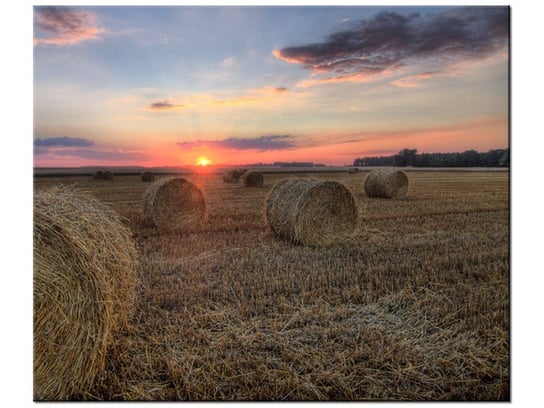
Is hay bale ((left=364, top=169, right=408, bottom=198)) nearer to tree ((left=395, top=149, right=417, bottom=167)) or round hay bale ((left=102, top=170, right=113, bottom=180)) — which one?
tree ((left=395, top=149, right=417, bottom=167))

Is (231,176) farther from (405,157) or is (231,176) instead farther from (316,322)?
(316,322)

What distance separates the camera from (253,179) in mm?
16031

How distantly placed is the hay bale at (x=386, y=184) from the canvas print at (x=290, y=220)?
591 cm

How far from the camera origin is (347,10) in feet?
12.2

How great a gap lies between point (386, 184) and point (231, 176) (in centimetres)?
783

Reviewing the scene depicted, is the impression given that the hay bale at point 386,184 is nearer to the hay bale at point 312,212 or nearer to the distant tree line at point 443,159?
the distant tree line at point 443,159

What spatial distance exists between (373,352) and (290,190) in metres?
4.05

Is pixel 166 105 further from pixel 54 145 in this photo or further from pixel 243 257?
pixel 243 257

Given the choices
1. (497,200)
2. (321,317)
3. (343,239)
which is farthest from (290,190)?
(497,200)

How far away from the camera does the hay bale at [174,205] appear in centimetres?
777

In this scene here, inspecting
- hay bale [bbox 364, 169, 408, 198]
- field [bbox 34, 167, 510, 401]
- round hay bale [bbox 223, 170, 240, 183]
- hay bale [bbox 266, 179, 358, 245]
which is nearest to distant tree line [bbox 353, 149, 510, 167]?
field [bbox 34, 167, 510, 401]

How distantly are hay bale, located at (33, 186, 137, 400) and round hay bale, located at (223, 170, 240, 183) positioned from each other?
1521cm

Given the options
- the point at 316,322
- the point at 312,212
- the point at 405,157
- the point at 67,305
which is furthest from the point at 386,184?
the point at 67,305

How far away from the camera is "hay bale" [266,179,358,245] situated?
6328 millimetres
